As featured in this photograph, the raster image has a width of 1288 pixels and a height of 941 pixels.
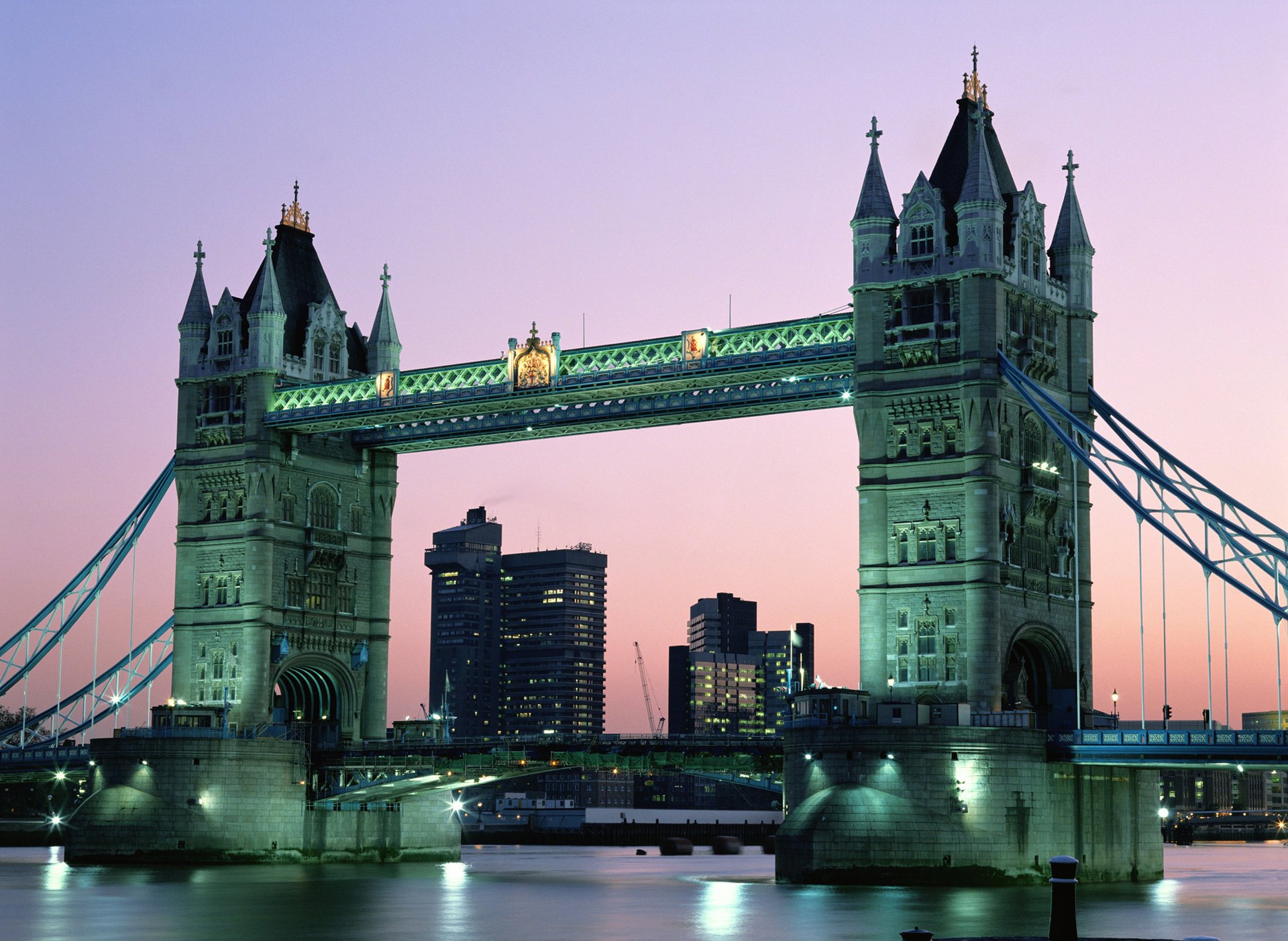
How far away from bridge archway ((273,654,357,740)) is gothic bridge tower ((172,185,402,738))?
9 centimetres

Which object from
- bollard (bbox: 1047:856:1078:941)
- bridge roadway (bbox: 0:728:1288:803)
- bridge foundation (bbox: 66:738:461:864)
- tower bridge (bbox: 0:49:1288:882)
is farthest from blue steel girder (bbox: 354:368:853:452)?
bollard (bbox: 1047:856:1078:941)

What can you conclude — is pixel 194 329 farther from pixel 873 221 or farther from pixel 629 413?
pixel 873 221

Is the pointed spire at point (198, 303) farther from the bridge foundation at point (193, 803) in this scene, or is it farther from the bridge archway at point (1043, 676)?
the bridge archway at point (1043, 676)

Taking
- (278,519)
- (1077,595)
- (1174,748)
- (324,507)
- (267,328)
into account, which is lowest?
(1174,748)

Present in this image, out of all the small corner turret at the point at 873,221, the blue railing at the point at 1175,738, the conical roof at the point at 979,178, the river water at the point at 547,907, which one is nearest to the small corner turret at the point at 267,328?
the river water at the point at 547,907

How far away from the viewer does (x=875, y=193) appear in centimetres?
9788

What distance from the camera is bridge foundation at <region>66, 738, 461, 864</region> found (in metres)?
106

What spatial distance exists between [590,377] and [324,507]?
Answer: 72.6 ft

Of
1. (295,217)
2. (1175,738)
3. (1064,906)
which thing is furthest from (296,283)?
(1064,906)

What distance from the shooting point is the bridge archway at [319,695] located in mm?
117312

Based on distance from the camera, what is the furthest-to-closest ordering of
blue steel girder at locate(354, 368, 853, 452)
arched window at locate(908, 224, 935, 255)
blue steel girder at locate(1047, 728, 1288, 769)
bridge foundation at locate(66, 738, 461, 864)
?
1. bridge foundation at locate(66, 738, 461, 864)
2. blue steel girder at locate(354, 368, 853, 452)
3. arched window at locate(908, 224, 935, 255)
4. blue steel girder at locate(1047, 728, 1288, 769)

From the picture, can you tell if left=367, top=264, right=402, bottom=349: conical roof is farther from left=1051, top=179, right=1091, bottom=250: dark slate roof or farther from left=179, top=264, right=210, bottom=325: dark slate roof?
left=1051, top=179, right=1091, bottom=250: dark slate roof

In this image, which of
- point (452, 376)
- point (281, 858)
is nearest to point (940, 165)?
point (452, 376)

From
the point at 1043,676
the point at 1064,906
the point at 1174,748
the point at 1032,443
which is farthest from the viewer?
the point at 1043,676
